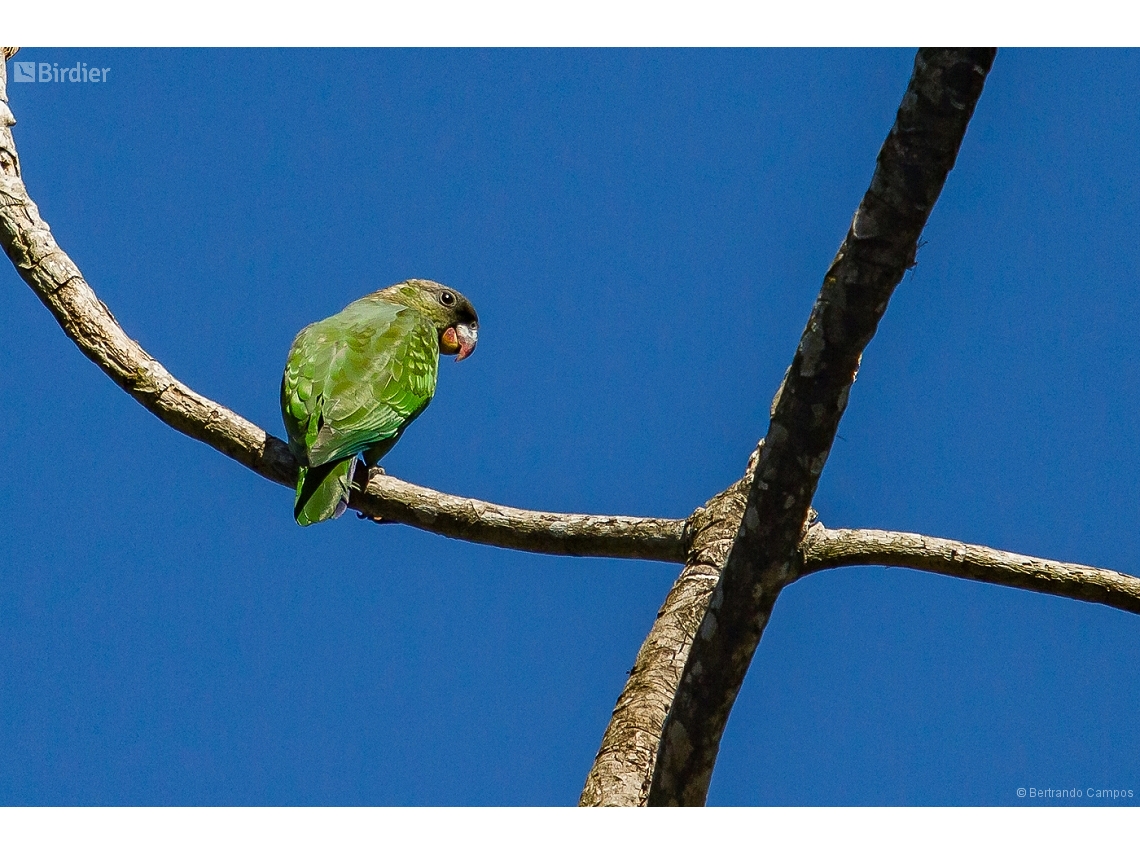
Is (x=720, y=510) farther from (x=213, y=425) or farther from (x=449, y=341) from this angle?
(x=449, y=341)

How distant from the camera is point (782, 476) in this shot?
11.7 ft

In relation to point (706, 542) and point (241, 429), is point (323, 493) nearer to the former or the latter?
point (241, 429)

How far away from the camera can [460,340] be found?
351 inches

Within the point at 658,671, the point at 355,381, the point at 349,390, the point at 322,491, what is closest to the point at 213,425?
the point at 322,491

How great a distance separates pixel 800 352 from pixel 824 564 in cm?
198

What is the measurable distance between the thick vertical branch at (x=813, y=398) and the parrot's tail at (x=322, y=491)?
2411mm

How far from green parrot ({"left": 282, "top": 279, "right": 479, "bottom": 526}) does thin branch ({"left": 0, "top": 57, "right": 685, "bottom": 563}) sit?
26cm

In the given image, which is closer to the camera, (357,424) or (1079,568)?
(1079,568)

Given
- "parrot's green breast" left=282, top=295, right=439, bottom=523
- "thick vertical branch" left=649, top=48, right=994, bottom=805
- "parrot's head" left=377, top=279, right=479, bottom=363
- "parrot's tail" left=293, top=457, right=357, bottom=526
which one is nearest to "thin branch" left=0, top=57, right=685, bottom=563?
"parrot's tail" left=293, top=457, right=357, bottom=526

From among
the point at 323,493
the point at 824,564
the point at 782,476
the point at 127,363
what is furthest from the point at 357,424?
the point at 782,476

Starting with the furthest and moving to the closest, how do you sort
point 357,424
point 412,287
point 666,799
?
point 412,287, point 357,424, point 666,799

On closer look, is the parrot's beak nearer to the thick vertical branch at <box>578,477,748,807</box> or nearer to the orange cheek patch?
the orange cheek patch

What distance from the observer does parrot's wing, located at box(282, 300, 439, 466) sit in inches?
231

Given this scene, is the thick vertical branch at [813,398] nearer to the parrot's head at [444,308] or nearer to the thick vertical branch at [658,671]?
the thick vertical branch at [658,671]
